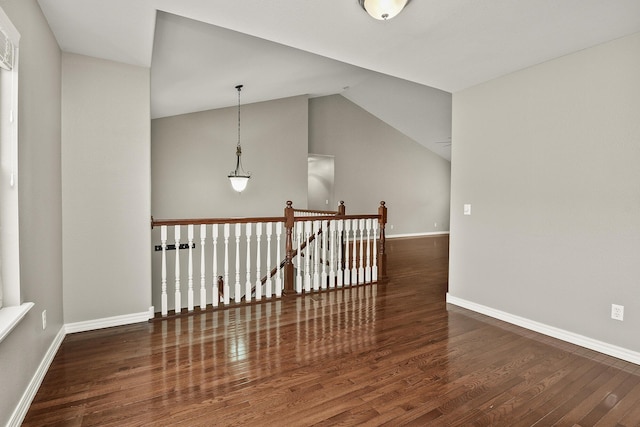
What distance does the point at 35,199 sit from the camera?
2.15 metres

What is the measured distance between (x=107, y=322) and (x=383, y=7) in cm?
334

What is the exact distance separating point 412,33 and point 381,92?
5066mm

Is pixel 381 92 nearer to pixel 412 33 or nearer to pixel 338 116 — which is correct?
pixel 338 116

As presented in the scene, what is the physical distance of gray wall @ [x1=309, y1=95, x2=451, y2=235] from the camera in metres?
9.11

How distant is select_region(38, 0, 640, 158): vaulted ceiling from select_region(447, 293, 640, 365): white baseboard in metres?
2.34

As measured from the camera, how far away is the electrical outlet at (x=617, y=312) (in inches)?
102

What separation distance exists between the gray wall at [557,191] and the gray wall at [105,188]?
3303 millimetres

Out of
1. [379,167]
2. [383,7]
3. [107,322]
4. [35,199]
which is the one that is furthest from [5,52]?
[379,167]

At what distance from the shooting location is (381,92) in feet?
24.2

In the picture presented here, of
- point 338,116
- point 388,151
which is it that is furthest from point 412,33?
point 388,151

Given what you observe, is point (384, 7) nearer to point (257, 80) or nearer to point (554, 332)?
point (554, 332)

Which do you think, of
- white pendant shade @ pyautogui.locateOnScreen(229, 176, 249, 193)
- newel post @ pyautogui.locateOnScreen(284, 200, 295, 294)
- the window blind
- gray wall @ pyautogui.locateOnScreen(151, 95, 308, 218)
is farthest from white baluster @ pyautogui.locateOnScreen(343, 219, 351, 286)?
the window blind

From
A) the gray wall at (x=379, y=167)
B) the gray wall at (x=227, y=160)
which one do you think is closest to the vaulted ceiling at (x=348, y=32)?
the gray wall at (x=227, y=160)

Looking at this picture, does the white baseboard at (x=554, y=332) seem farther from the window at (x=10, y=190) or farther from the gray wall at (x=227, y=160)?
the gray wall at (x=227, y=160)
